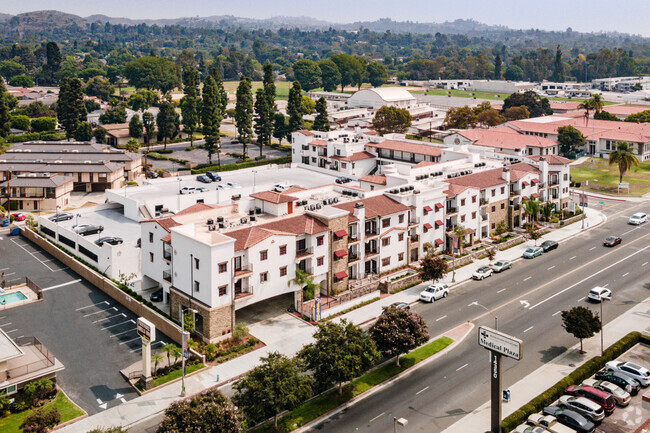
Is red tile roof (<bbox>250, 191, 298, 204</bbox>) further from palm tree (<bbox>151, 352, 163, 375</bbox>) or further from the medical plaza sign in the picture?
the medical plaza sign

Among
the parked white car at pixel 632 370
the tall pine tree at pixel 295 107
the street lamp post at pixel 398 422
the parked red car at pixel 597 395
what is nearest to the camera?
the street lamp post at pixel 398 422

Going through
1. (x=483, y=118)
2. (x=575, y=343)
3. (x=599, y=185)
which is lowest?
(x=575, y=343)

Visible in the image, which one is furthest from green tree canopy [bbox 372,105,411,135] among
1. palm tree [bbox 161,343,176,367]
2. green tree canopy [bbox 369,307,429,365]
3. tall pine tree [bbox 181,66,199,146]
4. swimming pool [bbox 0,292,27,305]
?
palm tree [bbox 161,343,176,367]

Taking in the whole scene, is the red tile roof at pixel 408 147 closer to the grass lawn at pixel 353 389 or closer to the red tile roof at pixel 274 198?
the red tile roof at pixel 274 198

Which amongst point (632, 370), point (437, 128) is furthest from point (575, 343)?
point (437, 128)

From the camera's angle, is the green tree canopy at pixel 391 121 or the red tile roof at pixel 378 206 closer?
the red tile roof at pixel 378 206

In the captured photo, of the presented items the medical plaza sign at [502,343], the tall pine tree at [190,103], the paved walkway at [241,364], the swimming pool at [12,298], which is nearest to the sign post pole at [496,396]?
the medical plaza sign at [502,343]

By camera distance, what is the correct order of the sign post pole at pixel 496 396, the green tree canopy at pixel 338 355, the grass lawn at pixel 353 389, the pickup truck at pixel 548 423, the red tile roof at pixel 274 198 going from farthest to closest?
the red tile roof at pixel 274 198
the green tree canopy at pixel 338 355
the grass lawn at pixel 353 389
the pickup truck at pixel 548 423
the sign post pole at pixel 496 396

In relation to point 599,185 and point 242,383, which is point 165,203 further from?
point 599,185
